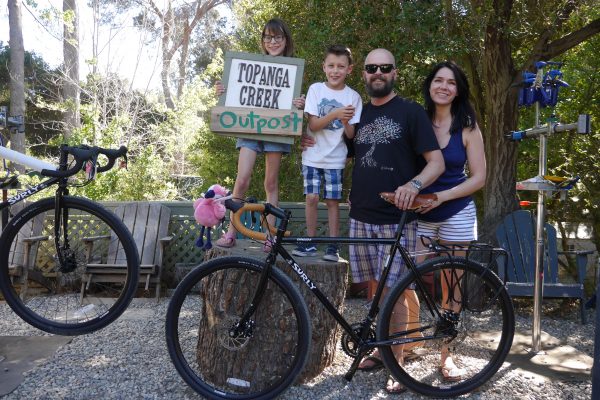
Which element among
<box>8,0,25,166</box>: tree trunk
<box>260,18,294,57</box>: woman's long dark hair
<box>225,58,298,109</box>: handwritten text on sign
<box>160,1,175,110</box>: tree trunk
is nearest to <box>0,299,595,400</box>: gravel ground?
<box>225,58,298,109</box>: handwritten text on sign

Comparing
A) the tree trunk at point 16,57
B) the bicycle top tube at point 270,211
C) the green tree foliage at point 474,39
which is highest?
the tree trunk at point 16,57

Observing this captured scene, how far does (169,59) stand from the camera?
15062 millimetres

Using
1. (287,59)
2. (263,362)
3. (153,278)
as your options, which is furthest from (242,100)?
(153,278)

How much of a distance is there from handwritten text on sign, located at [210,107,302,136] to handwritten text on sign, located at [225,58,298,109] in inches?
1.9

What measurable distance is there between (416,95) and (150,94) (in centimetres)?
690

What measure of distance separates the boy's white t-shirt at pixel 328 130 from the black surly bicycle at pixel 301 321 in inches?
23.9

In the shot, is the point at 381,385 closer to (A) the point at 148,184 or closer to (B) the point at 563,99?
(B) the point at 563,99

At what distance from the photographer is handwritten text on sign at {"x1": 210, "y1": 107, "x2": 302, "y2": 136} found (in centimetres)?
322

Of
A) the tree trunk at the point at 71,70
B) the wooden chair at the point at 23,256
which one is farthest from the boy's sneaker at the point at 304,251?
the tree trunk at the point at 71,70

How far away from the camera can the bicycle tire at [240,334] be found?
2.89 m

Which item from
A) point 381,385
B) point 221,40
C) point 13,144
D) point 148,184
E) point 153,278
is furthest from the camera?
point 221,40

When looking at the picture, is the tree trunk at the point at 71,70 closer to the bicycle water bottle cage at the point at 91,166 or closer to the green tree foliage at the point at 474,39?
the green tree foliage at the point at 474,39

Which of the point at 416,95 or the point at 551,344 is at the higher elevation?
the point at 416,95

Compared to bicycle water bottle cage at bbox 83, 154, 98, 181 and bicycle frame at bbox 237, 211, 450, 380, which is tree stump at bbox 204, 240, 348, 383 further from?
bicycle water bottle cage at bbox 83, 154, 98, 181
